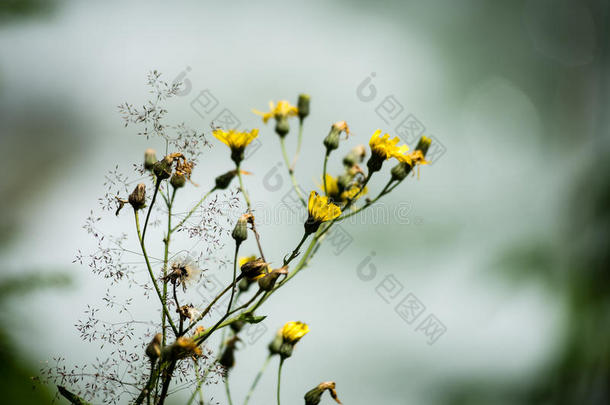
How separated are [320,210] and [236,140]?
117 mm

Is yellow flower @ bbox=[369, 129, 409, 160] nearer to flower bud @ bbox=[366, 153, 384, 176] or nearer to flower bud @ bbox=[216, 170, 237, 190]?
flower bud @ bbox=[366, 153, 384, 176]

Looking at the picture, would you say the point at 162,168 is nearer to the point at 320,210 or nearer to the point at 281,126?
the point at 320,210

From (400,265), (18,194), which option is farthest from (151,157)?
(400,265)

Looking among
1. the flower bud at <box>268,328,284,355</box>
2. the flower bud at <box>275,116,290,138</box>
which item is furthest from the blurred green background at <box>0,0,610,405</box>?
the flower bud at <box>268,328,284,355</box>

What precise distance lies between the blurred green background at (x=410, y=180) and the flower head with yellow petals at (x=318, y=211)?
326mm

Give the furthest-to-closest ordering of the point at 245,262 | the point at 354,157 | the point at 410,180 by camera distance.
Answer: the point at 410,180, the point at 354,157, the point at 245,262

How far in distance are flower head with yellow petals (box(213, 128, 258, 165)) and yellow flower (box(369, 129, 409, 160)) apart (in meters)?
0.13

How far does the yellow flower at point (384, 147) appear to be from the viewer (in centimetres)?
47

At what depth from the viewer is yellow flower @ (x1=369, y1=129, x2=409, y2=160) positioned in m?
0.47

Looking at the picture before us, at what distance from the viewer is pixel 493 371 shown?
1.19 m

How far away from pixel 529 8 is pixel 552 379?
1.03 meters

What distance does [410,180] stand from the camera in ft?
3.77

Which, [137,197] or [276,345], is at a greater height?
[137,197]

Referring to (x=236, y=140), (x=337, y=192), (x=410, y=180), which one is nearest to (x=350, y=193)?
(x=337, y=192)
